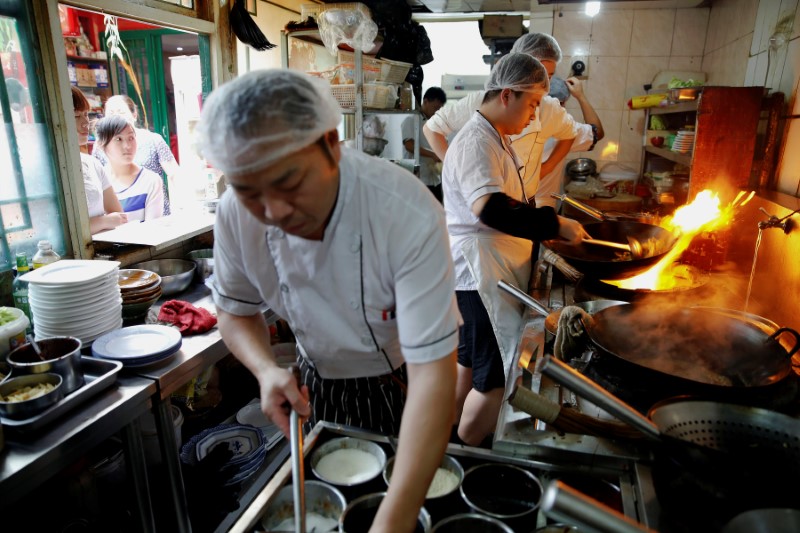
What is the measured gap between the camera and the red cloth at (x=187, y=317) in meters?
2.56

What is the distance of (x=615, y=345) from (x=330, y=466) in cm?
118

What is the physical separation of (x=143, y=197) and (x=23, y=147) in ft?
4.66

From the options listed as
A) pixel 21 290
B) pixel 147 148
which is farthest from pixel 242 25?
pixel 21 290

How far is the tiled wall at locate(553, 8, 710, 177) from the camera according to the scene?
500cm

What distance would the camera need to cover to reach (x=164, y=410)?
218 centimetres

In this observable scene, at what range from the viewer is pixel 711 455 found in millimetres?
1064

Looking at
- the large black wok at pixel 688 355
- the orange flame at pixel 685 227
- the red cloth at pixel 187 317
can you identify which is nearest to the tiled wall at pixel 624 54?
the orange flame at pixel 685 227

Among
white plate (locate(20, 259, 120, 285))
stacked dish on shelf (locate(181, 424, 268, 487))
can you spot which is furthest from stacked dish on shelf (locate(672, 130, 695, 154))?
white plate (locate(20, 259, 120, 285))

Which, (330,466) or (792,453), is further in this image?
(330,466)

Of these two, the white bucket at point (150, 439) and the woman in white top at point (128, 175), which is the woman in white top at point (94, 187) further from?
the white bucket at point (150, 439)

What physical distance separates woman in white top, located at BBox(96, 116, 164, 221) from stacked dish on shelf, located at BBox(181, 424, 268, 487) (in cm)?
175

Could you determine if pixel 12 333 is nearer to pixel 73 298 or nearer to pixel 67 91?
pixel 73 298

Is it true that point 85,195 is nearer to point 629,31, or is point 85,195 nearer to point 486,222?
point 486,222

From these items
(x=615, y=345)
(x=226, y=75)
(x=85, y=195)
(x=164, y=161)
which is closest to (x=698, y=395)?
(x=615, y=345)
